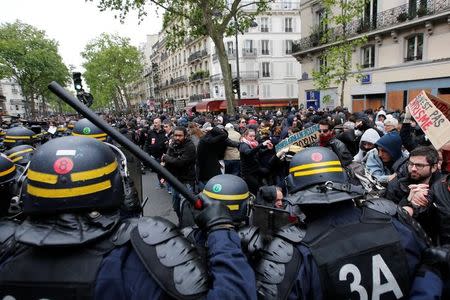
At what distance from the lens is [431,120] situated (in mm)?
3502

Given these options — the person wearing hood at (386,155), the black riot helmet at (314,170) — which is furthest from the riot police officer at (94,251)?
the person wearing hood at (386,155)

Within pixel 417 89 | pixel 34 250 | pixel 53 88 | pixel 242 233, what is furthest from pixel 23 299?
pixel 417 89

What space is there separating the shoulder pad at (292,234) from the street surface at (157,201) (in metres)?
4.23

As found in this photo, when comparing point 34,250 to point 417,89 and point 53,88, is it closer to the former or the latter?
point 53,88

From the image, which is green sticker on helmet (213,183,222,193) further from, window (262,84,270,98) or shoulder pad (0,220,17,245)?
window (262,84,270,98)

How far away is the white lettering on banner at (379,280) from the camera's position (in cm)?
154

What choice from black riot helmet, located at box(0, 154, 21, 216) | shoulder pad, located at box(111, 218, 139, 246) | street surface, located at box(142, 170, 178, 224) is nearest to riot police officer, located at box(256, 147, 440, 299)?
shoulder pad, located at box(111, 218, 139, 246)

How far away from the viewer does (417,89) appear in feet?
56.6

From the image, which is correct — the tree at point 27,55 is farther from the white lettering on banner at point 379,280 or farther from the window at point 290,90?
the white lettering on banner at point 379,280

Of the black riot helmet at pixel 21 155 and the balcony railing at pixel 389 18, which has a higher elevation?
the balcony railing at pixel 389 18

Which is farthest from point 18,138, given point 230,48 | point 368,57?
point 230,48

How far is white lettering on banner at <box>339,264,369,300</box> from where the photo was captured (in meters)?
1.51

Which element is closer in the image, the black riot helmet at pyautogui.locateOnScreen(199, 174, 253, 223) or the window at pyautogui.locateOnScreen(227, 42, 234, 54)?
the black riot helmet at pyautogui.locateOnScreen(199, 174, 253, 223)

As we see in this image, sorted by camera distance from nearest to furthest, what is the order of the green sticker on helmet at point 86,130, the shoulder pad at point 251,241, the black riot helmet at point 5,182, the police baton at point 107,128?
1. the police baton at point 107,128
2. the shoulder pad at point 251,241
3. the black riot helmet at point 5,182
4. the green sticker on helmet at point 86,130
